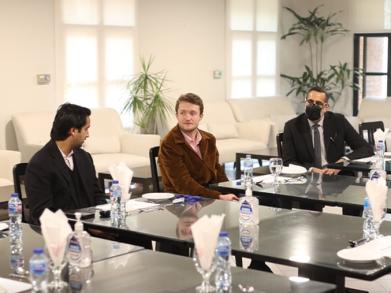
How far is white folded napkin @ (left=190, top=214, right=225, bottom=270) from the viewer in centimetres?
233

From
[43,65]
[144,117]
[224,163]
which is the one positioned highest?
[43,65]

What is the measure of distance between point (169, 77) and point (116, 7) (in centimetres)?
123

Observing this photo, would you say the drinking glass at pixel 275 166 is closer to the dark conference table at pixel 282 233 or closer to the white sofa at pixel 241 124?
the dark conference table at pixel 282 233

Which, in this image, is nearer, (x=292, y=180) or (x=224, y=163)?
(x=292, y=180)

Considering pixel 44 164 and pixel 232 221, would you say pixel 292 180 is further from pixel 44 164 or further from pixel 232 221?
pixel 44 164

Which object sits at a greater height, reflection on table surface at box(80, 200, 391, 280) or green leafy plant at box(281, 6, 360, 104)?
green leafy plant at box(281, 6, 360, 104)

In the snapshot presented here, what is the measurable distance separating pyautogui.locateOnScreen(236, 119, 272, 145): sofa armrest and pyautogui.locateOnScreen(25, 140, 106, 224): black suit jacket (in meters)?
5.69

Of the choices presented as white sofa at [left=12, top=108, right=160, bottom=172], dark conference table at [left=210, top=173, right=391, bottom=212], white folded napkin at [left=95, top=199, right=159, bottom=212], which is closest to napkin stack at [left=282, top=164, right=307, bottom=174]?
dark conference table at [left=210, top=173, right=391, bottom=212]

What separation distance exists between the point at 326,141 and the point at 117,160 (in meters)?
2.63

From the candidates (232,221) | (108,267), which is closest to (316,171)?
(232,221)

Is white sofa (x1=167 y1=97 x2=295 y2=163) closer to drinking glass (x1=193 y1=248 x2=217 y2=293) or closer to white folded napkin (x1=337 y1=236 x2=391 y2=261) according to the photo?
white folded napkin (x1=337 y1=236 x2=391 y2=261)

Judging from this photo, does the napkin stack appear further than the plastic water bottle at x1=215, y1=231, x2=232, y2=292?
Yes

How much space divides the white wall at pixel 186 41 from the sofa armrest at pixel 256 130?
72 centimetres

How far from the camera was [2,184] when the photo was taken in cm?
674
